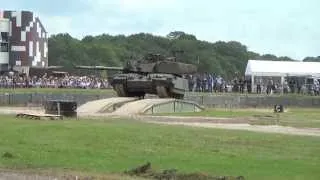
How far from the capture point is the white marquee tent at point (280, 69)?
7519 centimetres

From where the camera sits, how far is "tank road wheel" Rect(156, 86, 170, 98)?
4853 centimetres

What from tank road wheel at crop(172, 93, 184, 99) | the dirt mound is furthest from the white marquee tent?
the dirt mound

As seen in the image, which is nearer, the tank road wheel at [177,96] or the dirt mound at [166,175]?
the dirt mound at [166,175]

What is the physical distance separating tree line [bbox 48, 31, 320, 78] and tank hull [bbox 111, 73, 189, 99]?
259 ft

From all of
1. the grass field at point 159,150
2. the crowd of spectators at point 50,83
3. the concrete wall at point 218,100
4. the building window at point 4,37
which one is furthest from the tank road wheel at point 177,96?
the building window at point 4,37

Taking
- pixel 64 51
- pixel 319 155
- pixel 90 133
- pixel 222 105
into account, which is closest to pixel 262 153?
Answer: pixel 319 155

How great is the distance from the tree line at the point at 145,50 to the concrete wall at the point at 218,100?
64.7 metres

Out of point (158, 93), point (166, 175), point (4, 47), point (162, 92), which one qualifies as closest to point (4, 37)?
point (4, 47)

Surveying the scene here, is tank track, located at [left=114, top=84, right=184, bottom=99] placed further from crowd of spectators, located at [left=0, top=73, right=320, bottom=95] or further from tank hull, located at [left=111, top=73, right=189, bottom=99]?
crowd of spectators, located at [left=0, top=73, right=320, bottom=95]

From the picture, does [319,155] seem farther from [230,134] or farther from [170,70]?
[170,70]

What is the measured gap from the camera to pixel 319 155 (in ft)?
65.0

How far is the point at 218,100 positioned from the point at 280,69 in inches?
637

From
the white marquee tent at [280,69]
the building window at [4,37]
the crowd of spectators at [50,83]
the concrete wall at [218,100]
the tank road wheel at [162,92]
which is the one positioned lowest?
the concrete wall at [218,100]

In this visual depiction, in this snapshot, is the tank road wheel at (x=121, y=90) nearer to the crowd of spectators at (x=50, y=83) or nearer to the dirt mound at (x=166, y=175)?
the crowd of spectators at (x=50, y=83)
